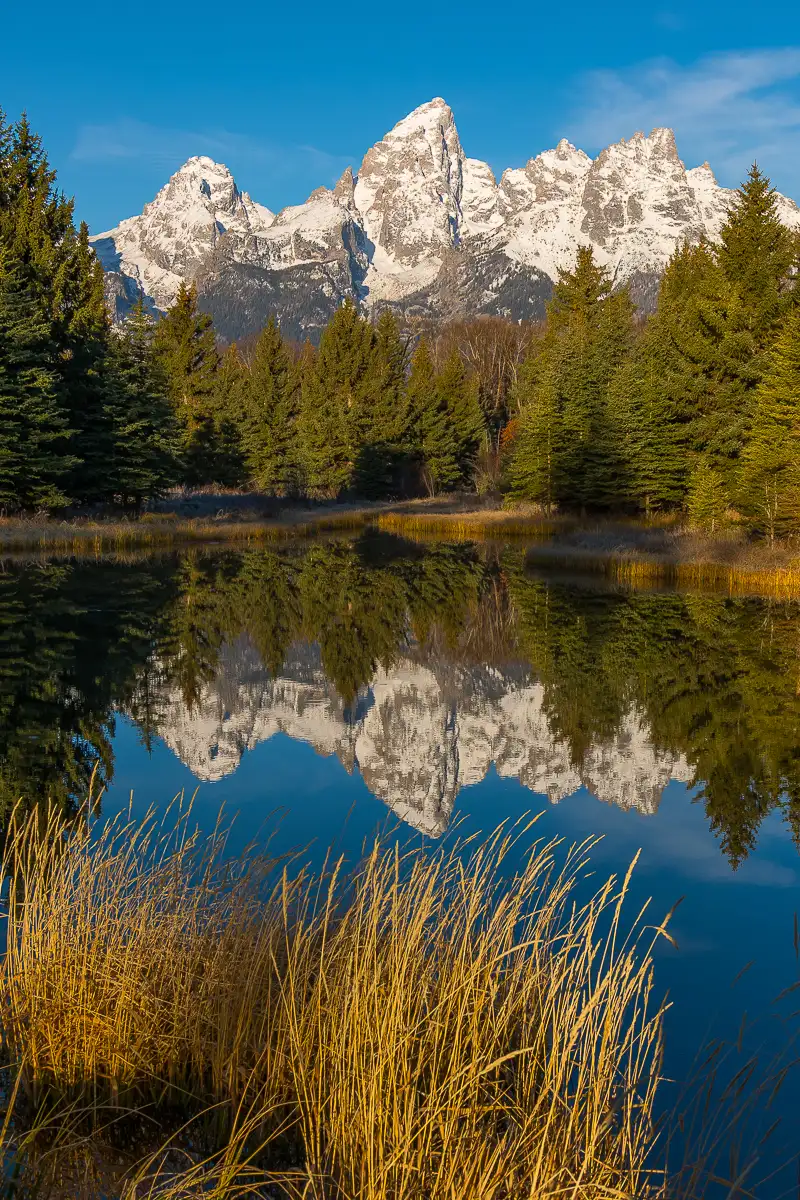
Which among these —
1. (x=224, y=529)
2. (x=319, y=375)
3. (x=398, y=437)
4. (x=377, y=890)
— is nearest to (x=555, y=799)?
(x=377, y=890)

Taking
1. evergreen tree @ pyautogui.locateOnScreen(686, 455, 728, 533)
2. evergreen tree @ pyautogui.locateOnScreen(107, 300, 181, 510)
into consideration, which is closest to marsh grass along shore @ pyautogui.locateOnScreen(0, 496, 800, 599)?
evergreen tree @ pyautogui.locateOnScreen(686, 455, 728, 533)

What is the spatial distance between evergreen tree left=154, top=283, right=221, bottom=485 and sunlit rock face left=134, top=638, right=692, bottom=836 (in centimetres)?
3570

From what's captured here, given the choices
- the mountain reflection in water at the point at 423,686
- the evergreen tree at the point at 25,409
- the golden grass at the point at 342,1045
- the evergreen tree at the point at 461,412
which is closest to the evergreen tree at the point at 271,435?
the evergreen tree at the point at 461,412

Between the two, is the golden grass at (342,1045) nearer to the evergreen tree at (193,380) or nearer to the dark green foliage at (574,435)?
the dark green foliage at (574,435)

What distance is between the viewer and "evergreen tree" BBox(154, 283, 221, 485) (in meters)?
49.7

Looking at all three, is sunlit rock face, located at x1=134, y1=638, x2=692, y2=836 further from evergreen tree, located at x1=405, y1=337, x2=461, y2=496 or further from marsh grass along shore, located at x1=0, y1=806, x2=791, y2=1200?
evergreen tree, located at x1=405, y1=337, x2=461, y2=496

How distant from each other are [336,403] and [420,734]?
5522cm

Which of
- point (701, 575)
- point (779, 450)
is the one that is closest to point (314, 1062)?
point (701, 575)

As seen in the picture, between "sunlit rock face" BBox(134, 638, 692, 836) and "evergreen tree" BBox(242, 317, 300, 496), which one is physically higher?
"evergreen tree" BBox(242, 317, 300, 496)

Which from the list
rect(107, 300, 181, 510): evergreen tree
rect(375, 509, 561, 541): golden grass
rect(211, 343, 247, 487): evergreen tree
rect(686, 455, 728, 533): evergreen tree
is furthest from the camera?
rect(211, 343, 247, 487): evergreen tree

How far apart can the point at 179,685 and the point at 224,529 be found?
26977 millimetres

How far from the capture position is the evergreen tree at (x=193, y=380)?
4972cm

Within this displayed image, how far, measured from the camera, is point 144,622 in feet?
63.1

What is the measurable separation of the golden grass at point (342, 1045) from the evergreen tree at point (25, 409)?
29.6m
